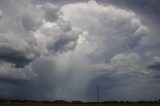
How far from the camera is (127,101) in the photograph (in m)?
194

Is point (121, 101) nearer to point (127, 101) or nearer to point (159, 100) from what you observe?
point (127, 101)

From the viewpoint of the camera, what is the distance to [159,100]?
19112cm

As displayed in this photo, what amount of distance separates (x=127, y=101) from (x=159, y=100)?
20.7 meters

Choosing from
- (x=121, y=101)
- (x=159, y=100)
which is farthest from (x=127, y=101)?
(x=159, y=100)

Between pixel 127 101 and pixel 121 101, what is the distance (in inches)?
158

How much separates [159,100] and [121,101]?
24692mm

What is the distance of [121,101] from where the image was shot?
→ 638 feet
